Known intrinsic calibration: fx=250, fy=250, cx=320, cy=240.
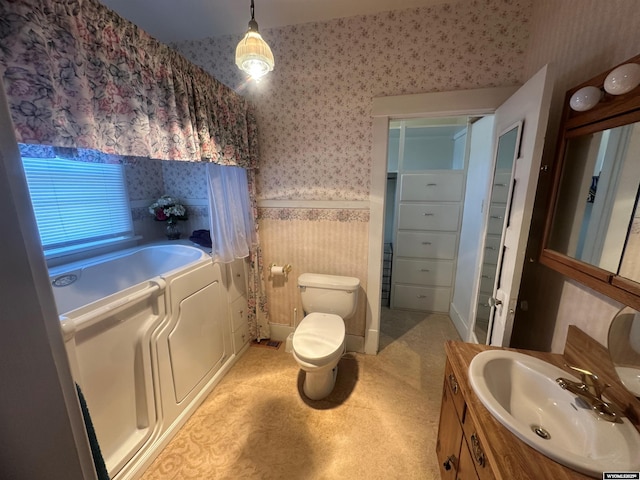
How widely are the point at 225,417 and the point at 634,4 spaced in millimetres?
2691

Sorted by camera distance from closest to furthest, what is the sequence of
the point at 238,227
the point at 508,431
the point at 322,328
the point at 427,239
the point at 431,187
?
the point at 508,431, the point at 322,328, the point at 238,227, the point at 431,187, the point at 427,239

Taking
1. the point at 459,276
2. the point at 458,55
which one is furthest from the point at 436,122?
the point at 459,276

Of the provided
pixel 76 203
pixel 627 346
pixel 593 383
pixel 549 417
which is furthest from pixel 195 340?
pixel 627 346

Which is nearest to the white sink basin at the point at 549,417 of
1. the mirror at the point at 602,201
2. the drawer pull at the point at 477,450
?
the drawer pull at the point at 477,450

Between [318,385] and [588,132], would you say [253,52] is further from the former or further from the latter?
[318,385]

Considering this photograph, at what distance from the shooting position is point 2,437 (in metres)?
0.41

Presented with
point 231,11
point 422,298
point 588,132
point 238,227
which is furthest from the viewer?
point 422,298

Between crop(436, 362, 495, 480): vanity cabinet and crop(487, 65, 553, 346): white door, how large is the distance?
418mm

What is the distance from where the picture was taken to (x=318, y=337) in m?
1.70

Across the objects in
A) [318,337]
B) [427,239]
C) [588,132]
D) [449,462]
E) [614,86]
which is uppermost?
[614,86]

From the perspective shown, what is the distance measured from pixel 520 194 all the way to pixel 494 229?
0.50m

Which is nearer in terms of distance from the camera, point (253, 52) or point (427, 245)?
point (253, 52)

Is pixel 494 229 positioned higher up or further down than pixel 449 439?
higher up

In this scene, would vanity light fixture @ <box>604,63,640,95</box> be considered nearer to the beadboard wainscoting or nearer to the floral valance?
the beadboard wainscoting
